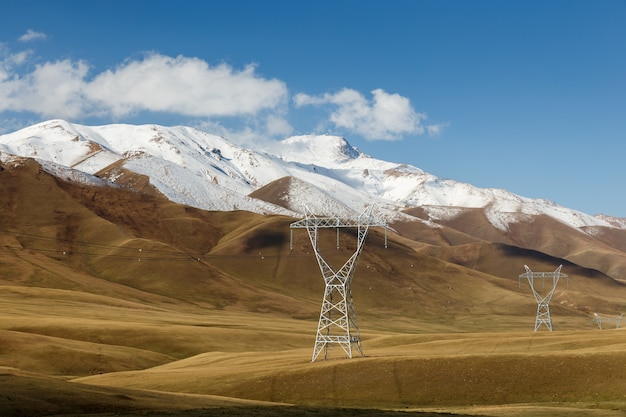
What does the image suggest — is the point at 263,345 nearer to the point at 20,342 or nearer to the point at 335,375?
the point at 20,342

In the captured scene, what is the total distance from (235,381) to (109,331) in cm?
6881

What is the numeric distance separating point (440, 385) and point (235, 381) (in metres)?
23.0

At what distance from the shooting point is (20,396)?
212 ft

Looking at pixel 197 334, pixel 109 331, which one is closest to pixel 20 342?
pixel 109 331

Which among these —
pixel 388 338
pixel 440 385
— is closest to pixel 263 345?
pixel 388 338

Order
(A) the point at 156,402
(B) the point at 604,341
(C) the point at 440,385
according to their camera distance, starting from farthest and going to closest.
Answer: (B) the point at 604,341
(C) the point at 440,385
(A) the point at 156,402

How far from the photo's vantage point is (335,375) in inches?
3720

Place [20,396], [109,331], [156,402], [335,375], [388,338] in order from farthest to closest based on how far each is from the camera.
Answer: [109,331]
[388,338]
[335,375]
[156,402]
[20,396]

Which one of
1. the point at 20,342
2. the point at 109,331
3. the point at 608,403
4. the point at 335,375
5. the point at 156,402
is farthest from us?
the point at 109,331

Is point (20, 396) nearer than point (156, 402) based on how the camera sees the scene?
Yes

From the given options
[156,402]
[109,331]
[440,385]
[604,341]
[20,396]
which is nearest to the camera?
[20,396]

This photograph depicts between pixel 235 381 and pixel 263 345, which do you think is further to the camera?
pixel 263 345

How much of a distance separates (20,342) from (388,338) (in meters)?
60.0

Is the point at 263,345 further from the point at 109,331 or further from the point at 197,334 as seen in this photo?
the point at 109,331
